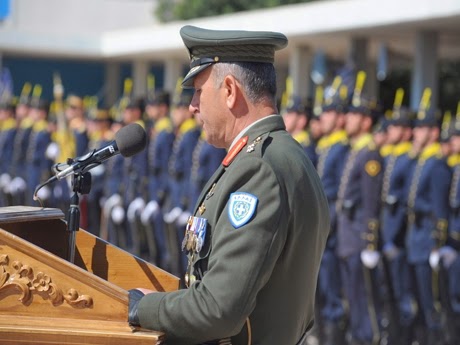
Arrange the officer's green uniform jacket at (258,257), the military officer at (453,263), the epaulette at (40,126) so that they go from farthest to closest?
the epaulette at (40,126), the military officer at (453,263), the officer's green uniform jacket at (258,257)

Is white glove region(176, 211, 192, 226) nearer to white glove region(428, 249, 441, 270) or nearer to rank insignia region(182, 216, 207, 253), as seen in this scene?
white glove region(428, 249, 441, 270)

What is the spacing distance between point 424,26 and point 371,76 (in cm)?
440

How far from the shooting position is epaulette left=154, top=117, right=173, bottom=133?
40.1 feet

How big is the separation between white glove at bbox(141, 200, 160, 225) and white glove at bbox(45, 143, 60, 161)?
2.93 meters

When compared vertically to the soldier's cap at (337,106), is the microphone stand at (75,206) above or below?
above

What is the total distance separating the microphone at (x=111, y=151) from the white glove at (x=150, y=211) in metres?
8.71

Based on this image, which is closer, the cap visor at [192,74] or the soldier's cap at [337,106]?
the cap visor at [192,74]

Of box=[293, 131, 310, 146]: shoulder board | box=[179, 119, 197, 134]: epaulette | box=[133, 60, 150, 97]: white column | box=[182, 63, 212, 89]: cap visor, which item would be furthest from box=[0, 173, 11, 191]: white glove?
box=[182, 63, 212, 89]: cap visor

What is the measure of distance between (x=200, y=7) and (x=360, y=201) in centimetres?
1818

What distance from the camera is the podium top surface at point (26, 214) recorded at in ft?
9.96

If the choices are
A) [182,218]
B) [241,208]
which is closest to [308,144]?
[182,218]

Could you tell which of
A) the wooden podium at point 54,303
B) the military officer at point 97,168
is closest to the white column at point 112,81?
the military officer at point 97,168

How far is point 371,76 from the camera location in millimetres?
17641

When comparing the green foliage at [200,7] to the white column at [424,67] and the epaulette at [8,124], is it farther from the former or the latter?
the white column at [424,67]
